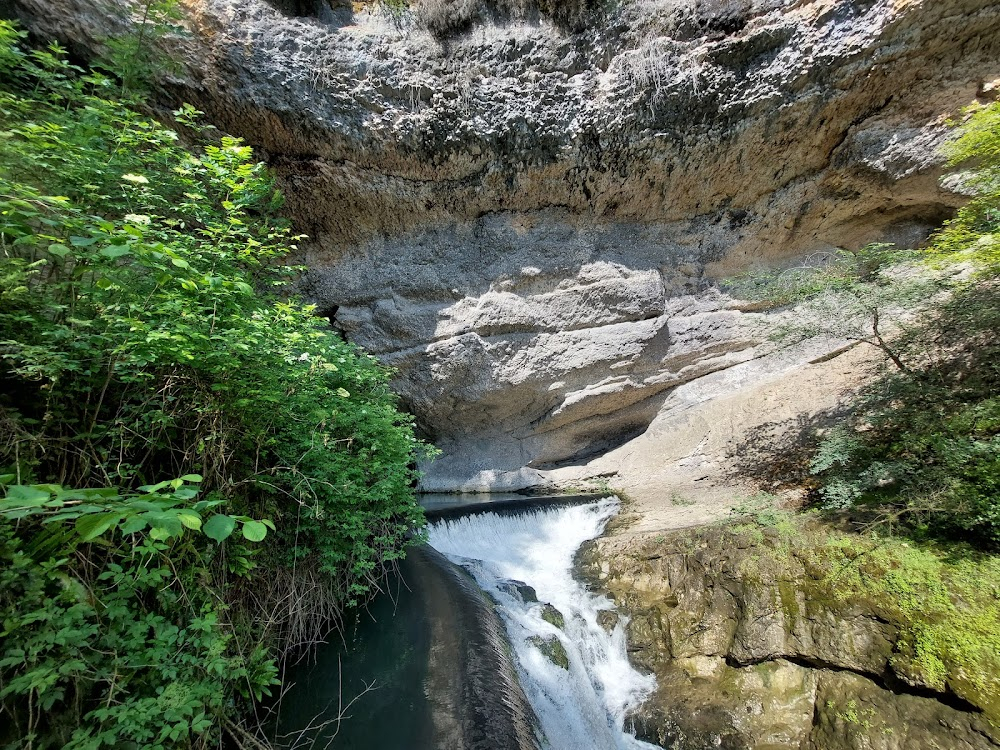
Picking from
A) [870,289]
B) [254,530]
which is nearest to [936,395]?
[870,289]

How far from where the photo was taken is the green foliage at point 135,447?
1670mm

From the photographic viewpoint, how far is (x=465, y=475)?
14.1 meters

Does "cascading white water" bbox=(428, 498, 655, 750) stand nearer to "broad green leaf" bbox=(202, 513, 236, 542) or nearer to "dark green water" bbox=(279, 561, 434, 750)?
"dark green water" bbox=(279, 561, 434, 750)

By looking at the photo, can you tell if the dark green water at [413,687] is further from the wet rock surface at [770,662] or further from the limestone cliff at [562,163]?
the limestone cliff at [562,163]

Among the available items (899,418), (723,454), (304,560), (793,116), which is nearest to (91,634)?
(304,560)

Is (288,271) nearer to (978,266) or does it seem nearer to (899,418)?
(899,418)

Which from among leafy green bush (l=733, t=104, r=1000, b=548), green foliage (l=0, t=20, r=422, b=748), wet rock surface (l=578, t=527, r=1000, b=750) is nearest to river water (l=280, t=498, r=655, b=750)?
wet rock surface (l=578, t=527, r=1000, b=750)

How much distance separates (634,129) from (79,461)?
12500mm

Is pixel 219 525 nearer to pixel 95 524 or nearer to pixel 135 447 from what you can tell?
pixel 95 524

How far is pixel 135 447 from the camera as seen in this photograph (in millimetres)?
2738

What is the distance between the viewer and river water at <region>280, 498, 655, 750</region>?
3.11 meters

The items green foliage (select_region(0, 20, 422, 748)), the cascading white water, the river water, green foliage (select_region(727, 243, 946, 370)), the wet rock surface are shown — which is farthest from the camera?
green foliage (select_region(727, 243, 946, 370))

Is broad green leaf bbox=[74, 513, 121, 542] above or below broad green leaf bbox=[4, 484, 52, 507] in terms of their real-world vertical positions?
below

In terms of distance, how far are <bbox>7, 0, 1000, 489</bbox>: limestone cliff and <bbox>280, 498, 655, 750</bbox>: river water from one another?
7314mm
